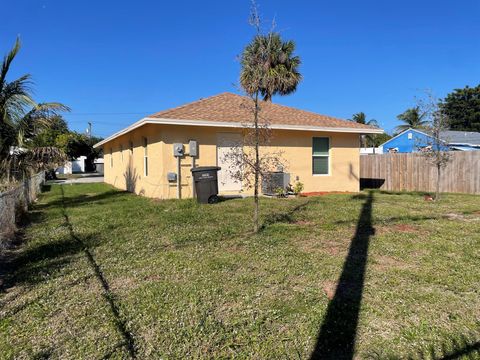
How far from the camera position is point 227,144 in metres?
13.5

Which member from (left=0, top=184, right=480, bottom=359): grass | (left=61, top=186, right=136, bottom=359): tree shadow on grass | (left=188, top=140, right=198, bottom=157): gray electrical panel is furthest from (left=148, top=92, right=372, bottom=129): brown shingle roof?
(left=61, top=186, right=136, bottom=359): tree shadow on grass

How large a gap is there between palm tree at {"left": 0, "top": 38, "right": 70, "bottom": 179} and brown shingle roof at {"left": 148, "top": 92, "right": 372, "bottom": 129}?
11.0 feet

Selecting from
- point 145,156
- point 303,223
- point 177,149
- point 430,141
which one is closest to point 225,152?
point 177,149

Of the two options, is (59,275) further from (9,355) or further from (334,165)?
(334,165)

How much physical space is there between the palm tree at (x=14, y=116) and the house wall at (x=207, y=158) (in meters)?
3.56

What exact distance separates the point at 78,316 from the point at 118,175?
1815 centimetres

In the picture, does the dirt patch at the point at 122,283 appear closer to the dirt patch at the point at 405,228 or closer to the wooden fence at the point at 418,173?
the dirt patch at the point at 405,228

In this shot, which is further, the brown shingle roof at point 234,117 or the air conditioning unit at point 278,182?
the air conditioning unit at point 278,182

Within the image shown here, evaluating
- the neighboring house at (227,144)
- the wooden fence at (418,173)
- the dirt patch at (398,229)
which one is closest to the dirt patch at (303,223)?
the dirt patch at (398,229)

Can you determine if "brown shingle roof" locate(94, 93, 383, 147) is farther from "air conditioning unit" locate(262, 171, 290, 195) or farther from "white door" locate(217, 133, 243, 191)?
"air conditioning unit" locate(262, 171, 290, 195)

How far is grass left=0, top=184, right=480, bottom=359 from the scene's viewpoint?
3199mm

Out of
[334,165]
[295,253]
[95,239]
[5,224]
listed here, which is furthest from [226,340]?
[334,165]

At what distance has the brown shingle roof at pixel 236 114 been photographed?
42.1ft

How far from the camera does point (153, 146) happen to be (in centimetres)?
1330
